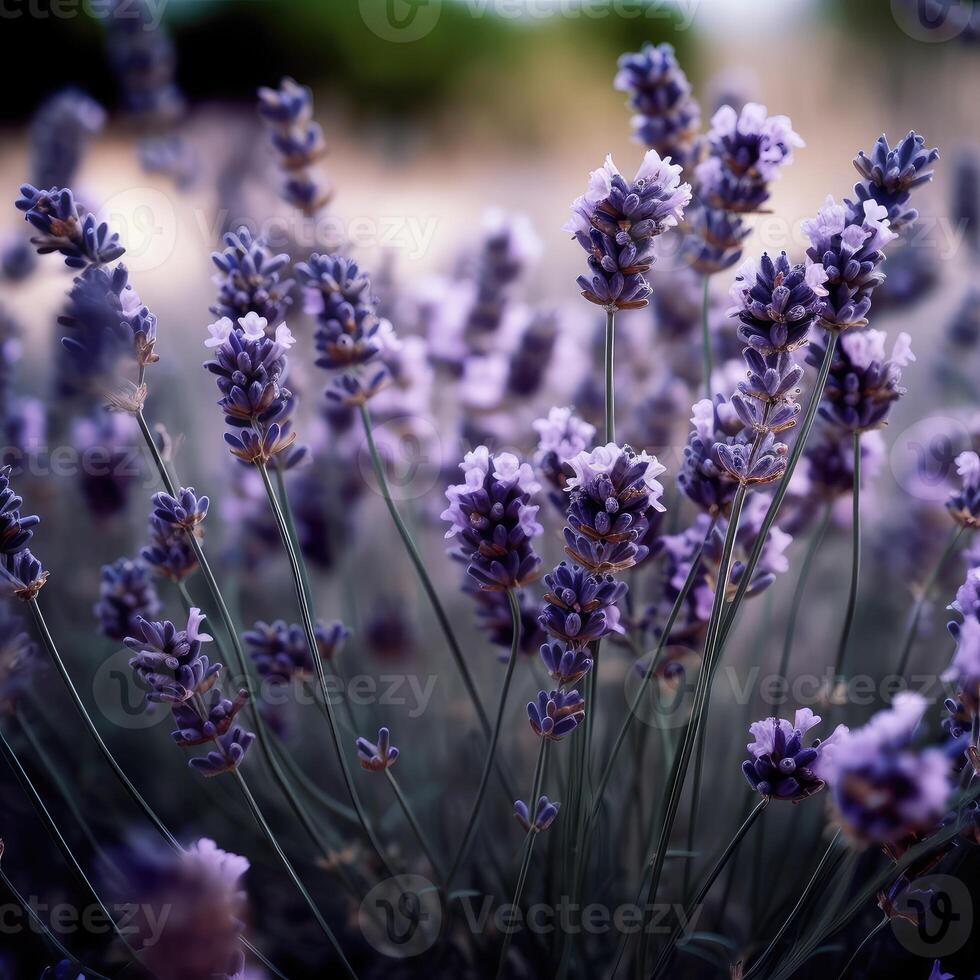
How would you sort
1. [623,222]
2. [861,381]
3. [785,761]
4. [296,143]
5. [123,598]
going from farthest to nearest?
1. [296,143]
2. [123,598]
3. [861,381]
4. [623,222]
5. [785,761]

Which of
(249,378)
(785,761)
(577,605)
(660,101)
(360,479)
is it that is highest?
(660,101)

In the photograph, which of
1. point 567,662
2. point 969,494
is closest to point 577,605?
point 567,662

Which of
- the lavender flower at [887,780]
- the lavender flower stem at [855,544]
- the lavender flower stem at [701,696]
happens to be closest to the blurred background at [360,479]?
the lavender flower stem at [855,544]

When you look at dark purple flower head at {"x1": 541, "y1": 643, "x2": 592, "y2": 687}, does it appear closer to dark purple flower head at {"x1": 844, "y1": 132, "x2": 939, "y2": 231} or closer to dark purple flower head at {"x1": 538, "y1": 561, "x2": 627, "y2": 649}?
dark purple flower head at {"x1": 538, "y1": 561, "x2": 627, "y2": 649}

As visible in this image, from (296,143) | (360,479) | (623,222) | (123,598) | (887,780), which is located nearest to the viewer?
(887,780)

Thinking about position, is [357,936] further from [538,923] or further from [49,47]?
[49,47]

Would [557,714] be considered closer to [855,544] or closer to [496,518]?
[496,518]

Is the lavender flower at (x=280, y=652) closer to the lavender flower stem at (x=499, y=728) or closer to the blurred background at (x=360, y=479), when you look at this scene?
the blurred background at (x=360, y=479)
